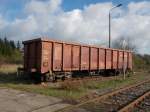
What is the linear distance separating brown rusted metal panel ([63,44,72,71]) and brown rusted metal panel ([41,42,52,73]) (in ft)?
4.86

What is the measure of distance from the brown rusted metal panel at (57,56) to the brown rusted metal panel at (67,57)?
1.28 ft

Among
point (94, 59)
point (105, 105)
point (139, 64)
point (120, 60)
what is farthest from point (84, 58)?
point (139, 64)

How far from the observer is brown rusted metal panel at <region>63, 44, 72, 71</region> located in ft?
67.4

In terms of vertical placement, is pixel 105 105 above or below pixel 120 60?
below

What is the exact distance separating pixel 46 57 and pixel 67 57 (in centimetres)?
226

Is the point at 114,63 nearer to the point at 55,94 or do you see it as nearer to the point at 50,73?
the point at 50,73

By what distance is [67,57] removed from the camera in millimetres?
20906

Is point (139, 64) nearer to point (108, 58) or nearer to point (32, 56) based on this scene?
point (108, 58)

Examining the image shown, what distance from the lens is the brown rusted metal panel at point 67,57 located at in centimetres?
2054

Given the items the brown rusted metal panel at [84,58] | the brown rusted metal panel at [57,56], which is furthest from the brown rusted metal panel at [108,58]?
the brown rusted metal panel at [57,56]

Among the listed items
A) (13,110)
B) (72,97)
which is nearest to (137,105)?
(72,97)

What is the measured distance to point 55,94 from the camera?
1383 cm

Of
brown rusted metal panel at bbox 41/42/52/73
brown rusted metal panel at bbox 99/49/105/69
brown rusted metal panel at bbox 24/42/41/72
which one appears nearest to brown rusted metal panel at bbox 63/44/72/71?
Result: brown rusted metal panel at bbox 41/42/52/73

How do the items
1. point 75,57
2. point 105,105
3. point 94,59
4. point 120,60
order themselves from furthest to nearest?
point 120,60, point 94,59, point 75,57, point 105,105
